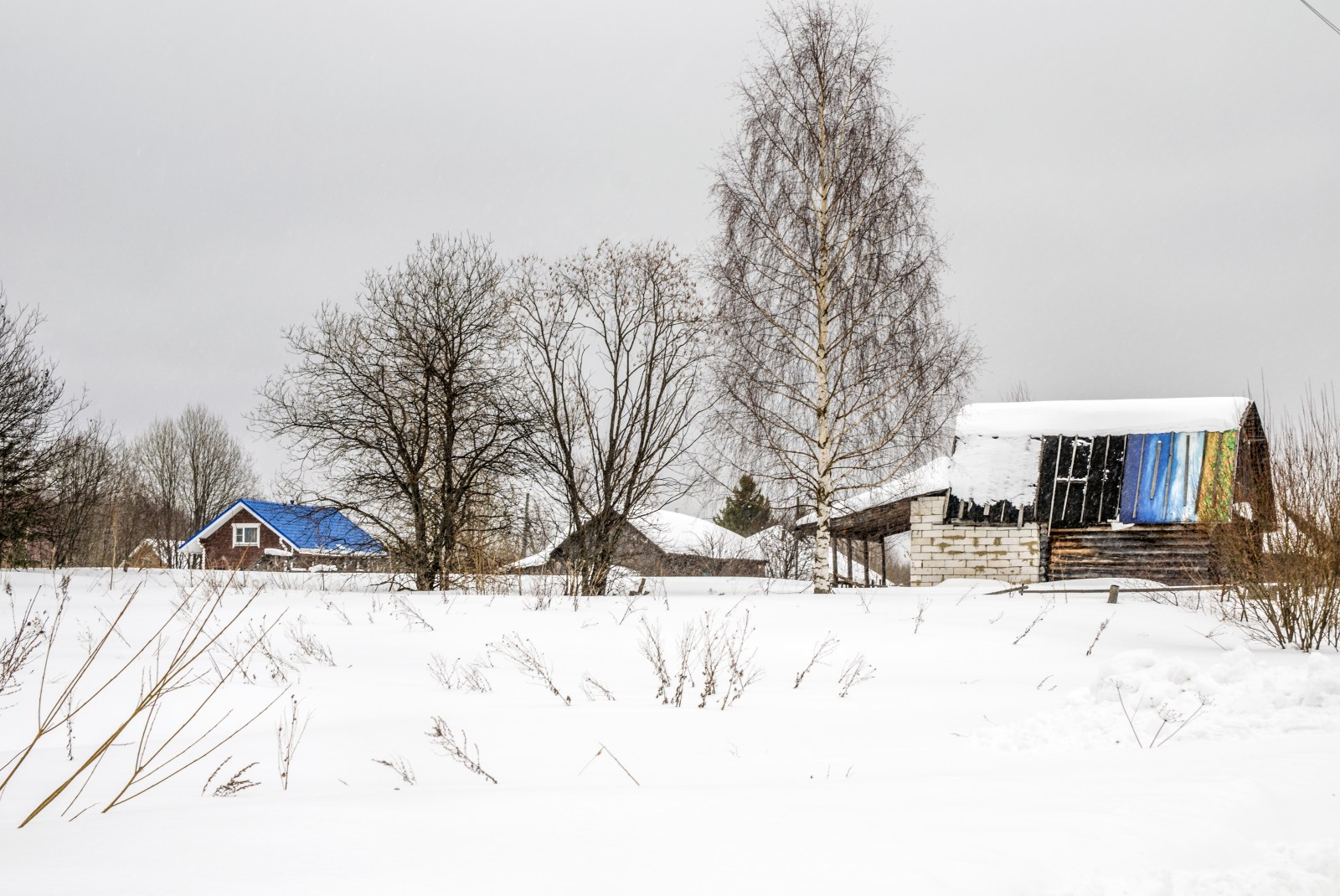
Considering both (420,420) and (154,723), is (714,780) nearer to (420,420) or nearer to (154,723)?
(154,723)

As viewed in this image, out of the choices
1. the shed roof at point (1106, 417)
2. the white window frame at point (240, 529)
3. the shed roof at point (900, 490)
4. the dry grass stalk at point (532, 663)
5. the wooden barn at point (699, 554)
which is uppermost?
the shed roof at point (1106, 417)

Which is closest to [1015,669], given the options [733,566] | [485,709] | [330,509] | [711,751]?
[711,751]

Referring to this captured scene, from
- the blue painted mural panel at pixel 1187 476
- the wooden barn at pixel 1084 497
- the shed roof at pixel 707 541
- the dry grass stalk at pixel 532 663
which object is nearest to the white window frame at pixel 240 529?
the shed roof at pixel 707 541

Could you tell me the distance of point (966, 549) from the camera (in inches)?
808

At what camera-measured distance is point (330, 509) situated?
16.7 m

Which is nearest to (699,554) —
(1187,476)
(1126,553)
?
(1126,553)

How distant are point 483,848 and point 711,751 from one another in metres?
2.36

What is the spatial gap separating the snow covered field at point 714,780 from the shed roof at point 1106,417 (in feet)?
44.8

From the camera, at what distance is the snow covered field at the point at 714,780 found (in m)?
2.42

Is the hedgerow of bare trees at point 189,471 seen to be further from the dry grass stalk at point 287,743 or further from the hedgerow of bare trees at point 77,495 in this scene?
the dry grass stalk at point 287,743

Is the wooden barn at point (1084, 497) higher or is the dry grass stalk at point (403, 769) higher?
the wooden barn at point (1084, 497)

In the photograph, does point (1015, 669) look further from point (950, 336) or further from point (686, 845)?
point (950, 336)

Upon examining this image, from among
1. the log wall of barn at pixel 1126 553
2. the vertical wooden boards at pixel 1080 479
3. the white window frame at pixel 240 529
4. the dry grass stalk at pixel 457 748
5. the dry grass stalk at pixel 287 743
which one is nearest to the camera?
the dry grass stalk at pixel 287 743

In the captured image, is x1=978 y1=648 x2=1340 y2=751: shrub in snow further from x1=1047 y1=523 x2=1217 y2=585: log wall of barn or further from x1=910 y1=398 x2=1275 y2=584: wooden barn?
x1=1047 y1=523 x2=1217 y2=585: log wall of barn
